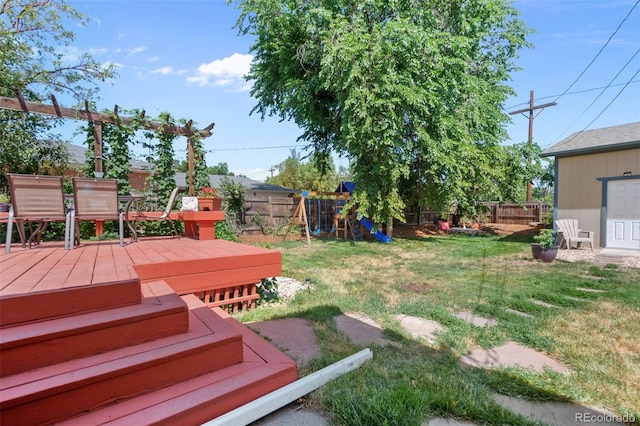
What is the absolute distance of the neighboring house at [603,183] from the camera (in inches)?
316

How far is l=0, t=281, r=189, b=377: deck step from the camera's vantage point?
1451mm

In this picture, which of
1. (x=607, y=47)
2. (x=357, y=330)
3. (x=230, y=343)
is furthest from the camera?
(x=607, y=47)

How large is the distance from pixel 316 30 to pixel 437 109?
4.14 m

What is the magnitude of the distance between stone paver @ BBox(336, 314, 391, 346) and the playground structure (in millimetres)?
7047

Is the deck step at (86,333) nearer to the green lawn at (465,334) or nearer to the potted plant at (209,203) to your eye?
the green lawn at (465,334)

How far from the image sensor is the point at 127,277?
6.77 ft

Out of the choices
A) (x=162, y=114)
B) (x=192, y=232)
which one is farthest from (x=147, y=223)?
(x=162, y=114)

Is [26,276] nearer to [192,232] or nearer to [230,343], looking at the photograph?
[230,343]

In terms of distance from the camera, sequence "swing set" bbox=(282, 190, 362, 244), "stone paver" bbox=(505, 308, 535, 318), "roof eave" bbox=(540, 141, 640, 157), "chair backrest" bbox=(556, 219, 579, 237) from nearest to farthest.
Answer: "stone paver" bbox=(505, 308, 535, 318) < "roof eave" bbox=(540, 141, 640, 157) < "chair backrest" bbox=(556, 219, 579, 237) < "swing set" bbox=(282, 190, 362, 244)

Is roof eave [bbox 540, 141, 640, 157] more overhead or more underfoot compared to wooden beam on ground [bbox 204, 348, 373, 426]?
more overhead

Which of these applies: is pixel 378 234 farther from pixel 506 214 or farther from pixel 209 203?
pixel 506 214

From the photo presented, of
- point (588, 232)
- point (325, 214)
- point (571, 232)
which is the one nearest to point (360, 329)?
point (571, 232)

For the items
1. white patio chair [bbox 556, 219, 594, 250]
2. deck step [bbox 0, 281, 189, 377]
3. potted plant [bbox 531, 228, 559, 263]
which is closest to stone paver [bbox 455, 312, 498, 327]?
deck step [bbox 0, 281, 189, 377]

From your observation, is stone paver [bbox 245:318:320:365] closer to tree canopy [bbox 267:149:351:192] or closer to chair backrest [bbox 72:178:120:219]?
chair backrest [bbox 72:178:120:219]
